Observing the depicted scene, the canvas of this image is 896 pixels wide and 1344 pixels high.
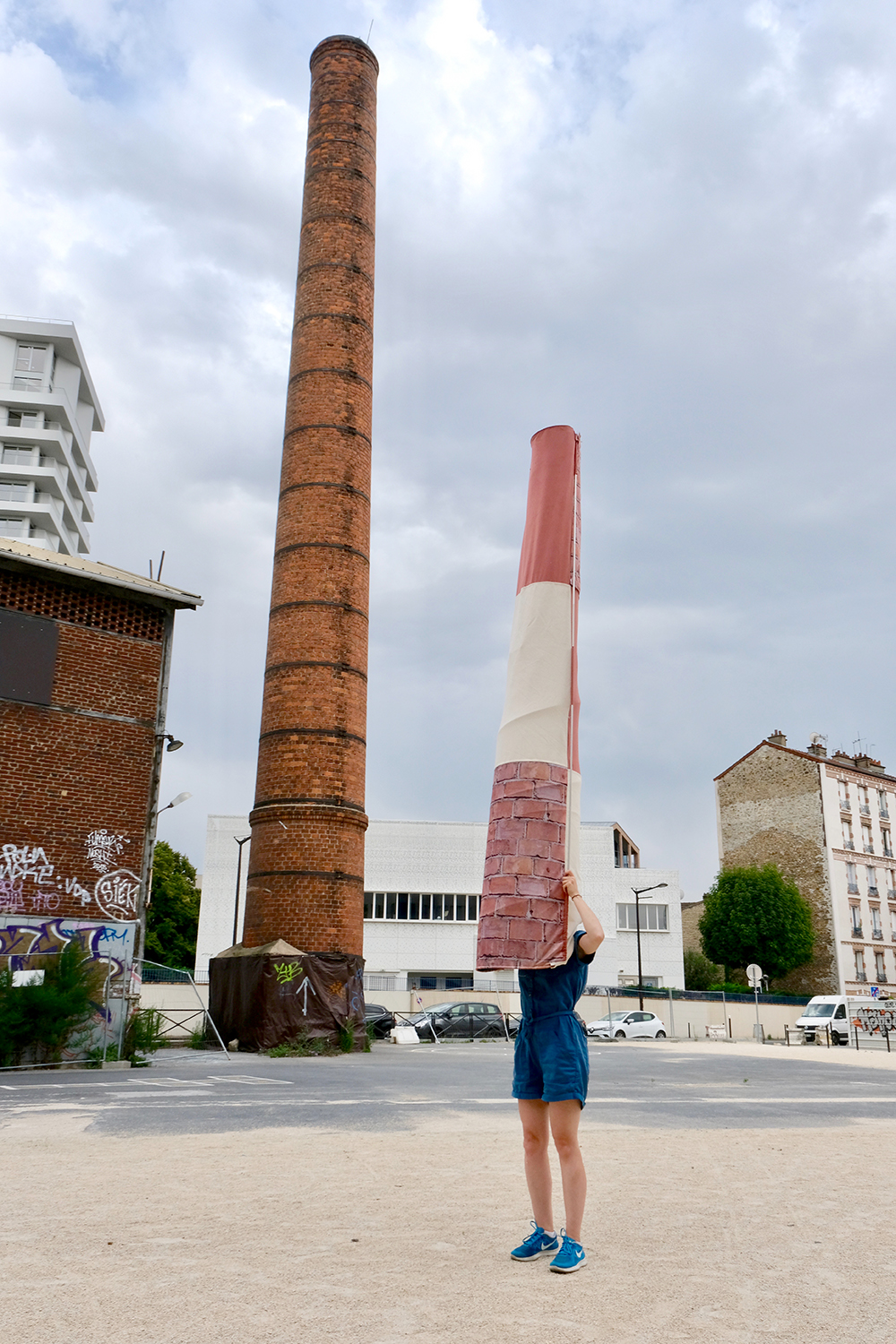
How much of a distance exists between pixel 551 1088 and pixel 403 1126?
488cm

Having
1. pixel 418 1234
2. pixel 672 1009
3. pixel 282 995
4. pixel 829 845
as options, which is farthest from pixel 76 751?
pixel 829 845

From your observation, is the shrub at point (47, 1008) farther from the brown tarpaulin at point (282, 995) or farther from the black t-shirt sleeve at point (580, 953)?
the black t-shirt sleeve at point (580, 953)

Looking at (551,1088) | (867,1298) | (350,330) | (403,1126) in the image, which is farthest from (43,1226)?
(350,330)

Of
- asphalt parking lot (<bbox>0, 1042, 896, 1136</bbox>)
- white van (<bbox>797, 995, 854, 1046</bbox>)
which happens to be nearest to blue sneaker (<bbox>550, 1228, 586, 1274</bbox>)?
asphalt parking lot (<bbox>0, 1042, 896, 1136</bbox>)

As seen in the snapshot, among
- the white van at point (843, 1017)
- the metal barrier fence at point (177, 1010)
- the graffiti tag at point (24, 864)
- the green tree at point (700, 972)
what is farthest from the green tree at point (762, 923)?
the graffiti tag at point (24, 864)

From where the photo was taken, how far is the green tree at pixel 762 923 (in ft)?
160

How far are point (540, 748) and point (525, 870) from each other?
24.0 inches

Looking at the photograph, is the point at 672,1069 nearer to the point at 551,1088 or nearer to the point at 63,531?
the point at 551,1088

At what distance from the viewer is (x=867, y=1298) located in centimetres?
354

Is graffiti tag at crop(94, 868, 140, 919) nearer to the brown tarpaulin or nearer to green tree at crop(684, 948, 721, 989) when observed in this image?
the brown tarpaulin

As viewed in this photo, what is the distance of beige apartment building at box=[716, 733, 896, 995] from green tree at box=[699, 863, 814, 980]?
1.39 metres

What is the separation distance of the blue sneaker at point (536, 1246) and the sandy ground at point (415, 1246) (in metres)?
0.10

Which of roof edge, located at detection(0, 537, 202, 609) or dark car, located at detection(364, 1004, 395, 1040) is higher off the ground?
roof edge, located at detection(0, 537, 202, 609)

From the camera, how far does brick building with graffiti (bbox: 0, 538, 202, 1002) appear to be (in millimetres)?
15031
